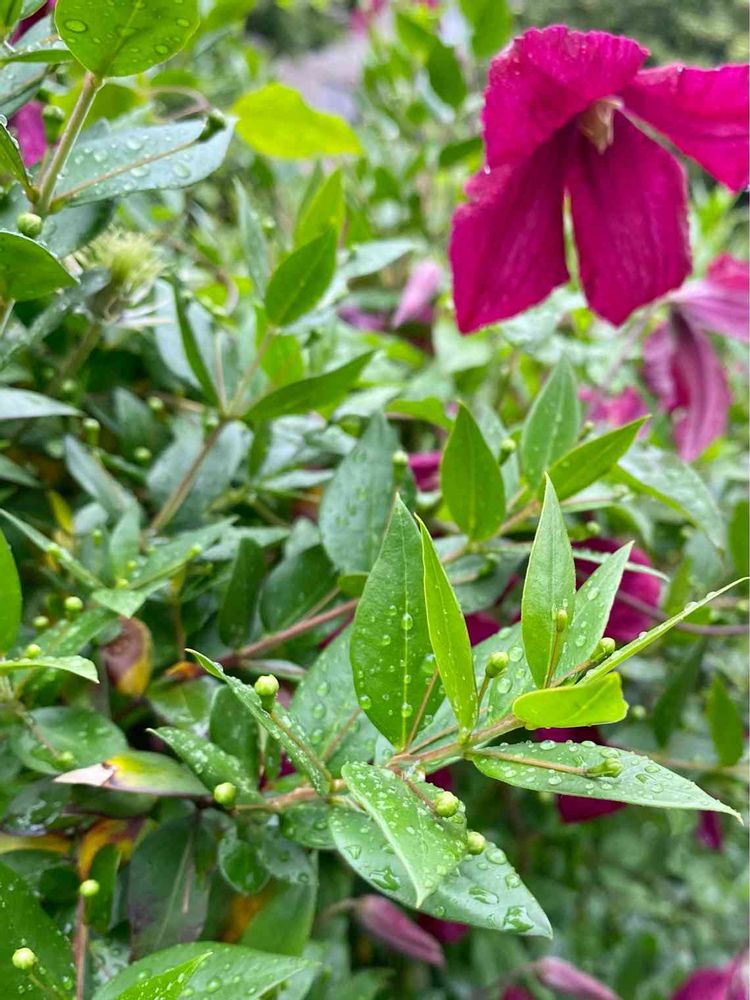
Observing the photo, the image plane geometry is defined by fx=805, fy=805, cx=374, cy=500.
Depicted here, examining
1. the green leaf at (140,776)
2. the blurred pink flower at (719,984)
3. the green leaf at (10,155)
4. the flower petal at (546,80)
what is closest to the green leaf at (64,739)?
the green leaf at (140,776)

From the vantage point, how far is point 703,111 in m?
0.43

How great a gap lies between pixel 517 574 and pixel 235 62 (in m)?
0.88

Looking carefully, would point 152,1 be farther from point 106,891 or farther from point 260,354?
point 106,891

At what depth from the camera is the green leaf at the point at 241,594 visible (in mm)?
390

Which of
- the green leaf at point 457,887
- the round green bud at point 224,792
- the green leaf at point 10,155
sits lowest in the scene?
the green leaf at point 457,887

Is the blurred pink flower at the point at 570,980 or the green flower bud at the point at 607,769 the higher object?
the green flower bud at the point at 607,769

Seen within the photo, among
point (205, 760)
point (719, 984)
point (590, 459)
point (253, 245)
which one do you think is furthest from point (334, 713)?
point (719, 984)

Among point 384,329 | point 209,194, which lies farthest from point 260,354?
point 209,194

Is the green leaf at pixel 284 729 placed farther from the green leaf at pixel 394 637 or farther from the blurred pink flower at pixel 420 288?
the blurred pink flower at pixel 420 288

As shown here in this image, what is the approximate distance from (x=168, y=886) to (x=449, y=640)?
0.61 ft

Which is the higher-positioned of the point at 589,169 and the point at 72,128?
the point at 72,128

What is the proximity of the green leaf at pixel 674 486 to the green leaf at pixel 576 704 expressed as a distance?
222 millimetres

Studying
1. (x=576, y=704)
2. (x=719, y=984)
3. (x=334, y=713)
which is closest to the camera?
(x=576, y=704)

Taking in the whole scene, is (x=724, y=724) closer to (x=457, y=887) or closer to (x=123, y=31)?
(x=457, y=887)
